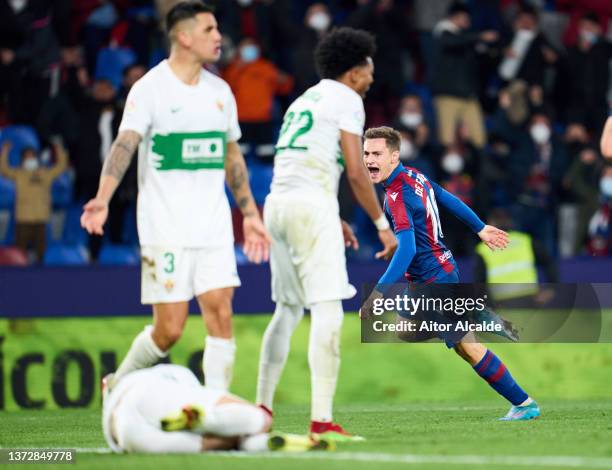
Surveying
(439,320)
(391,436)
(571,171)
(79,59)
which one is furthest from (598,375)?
(79,59)

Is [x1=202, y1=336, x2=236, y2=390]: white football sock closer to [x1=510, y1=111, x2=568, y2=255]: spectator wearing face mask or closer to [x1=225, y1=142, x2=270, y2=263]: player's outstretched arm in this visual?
[x1=225, y1=142, x2=270, y2=263]: player's outstretched arm

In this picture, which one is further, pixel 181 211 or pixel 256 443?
pixel 181 211

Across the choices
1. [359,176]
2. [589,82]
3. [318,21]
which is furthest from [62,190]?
[359,176]

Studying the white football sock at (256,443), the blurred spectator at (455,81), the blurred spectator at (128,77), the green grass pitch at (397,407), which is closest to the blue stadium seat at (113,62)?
the blurred spectator at (128,77)

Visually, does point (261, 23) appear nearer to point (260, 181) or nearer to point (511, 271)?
point (260, 181)

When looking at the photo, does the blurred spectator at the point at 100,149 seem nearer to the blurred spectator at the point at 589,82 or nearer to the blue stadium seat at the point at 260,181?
the blue stadium seat at the point at 260,181

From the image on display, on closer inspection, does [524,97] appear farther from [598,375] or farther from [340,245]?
[340,245]

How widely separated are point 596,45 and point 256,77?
440 cm

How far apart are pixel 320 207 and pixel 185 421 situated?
162 cm

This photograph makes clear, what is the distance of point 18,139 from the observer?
15875 millimetres

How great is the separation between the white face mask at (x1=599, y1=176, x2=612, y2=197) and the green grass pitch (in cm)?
278

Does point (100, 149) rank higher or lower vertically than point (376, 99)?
lower

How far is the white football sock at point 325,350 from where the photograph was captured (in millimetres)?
7367

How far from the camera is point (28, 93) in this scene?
16.2 meters
